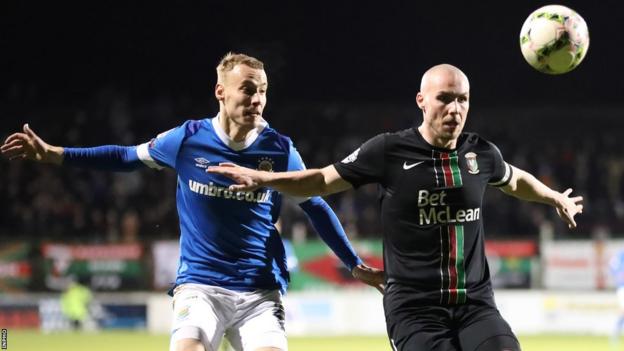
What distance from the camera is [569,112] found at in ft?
97.7

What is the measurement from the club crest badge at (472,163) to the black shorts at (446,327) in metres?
0.72

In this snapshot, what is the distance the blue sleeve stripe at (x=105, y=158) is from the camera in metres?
6.50

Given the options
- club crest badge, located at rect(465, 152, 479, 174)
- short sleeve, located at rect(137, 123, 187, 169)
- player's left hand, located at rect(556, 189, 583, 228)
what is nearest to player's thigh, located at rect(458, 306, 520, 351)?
club crest badge, located at rect(465, 152, 479, 174)

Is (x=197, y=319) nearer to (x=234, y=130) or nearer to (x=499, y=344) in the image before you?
(x=234, y=130)

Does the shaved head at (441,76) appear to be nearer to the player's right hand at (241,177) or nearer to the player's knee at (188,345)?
the player's right hand at (241,177)

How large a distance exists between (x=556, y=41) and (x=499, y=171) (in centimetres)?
137

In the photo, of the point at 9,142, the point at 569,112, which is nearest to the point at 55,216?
the point at 569,112

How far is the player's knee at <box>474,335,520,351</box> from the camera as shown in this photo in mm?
5410

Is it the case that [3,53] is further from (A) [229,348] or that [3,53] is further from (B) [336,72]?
(A) [229,348]

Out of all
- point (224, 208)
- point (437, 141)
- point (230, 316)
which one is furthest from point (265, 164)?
point (437, 141)

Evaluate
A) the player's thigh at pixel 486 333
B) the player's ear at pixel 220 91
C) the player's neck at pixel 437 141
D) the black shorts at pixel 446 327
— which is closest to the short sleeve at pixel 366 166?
the player's neck at pixel 437 141

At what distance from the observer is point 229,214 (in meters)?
6.25

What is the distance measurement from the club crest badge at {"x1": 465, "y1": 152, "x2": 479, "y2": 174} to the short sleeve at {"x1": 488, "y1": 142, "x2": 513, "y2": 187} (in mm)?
144

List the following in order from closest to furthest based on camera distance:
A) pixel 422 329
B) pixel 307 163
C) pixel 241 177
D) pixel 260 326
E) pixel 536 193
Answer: pixel 422 329, pixel 241 177, pixel 260 326, pixel 536 193, pixel 307 163
